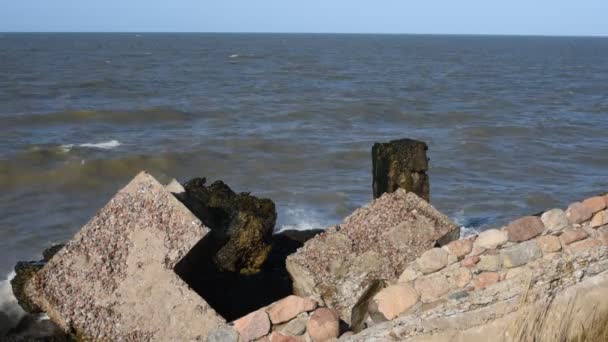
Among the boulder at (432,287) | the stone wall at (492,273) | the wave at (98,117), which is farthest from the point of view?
the wave at (98,117)

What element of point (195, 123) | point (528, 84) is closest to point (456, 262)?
point (195, 123)

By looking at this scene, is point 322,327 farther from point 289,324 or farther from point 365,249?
point 365,249

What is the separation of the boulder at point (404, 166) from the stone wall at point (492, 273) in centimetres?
A: 237

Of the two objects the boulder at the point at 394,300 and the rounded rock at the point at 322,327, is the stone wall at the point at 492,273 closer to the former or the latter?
the boulder at the point at 394,300

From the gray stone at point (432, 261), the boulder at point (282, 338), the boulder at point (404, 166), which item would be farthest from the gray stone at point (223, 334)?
the boulder at point (404, 166)

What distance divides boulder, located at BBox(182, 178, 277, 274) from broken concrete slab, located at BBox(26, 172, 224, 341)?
2.55 ft

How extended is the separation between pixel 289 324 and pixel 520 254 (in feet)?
5.40

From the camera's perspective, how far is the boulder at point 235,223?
Result: 6051 mm

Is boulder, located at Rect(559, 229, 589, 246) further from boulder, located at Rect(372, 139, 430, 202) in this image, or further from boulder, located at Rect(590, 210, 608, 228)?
boulder, located at Rect(372, 139, 430, 202)

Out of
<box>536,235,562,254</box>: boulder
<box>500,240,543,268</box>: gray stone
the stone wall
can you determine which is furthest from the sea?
<box>536,235,562,254</box>: boulder

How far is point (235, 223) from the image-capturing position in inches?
247

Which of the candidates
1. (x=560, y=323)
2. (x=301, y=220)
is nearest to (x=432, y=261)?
(x=560, y=323)

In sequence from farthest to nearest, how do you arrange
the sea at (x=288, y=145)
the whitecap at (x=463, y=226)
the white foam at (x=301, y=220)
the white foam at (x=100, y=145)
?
the white foam at (x=100, y=145), the sea at (x=288, y=145), the white foam at (x=301, y=220), the whitecap at (x=463, y=226)

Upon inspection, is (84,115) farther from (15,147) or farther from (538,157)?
(538,157)
